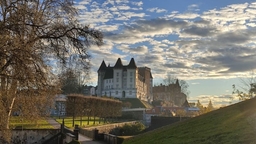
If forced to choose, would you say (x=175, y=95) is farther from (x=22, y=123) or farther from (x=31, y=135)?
(x=31, y=135)

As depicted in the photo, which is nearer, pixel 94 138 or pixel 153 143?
pixel 153 143

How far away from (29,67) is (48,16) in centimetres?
542

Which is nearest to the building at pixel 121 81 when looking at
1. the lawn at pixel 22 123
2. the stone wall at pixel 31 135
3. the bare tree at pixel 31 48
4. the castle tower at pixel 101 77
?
the castle tower at pixel 101 77

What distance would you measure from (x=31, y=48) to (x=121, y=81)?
112m

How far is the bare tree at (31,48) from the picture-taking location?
9.61 metres

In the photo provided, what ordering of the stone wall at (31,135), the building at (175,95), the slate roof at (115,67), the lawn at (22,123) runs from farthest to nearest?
1. the slate roof at (115,67)
2. the building at (175,95)
3. the stone wall at (31,135)
4. the lawn at (22,123)

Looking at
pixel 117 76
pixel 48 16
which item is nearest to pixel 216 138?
pixel 48 16

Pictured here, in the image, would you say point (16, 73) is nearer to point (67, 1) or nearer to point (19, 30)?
point (19, 30)

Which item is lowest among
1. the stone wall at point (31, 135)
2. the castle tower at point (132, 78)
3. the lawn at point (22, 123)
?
the stone wall at point (31, 135)

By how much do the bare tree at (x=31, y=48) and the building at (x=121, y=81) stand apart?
104 meters

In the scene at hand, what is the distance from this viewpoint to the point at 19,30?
33.8 ft

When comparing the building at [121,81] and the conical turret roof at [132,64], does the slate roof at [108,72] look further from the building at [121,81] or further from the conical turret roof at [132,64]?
the conical turret roof at [132,64]

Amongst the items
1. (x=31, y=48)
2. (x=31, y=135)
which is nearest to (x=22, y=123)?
(x=31, y=135)

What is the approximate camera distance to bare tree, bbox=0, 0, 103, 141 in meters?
9.61
